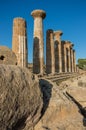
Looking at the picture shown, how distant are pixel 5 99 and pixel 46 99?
2.09m

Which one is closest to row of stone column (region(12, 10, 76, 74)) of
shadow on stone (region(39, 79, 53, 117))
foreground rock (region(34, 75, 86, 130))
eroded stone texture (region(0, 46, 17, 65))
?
eroded stone texture (region(0, 46, 17, 65))

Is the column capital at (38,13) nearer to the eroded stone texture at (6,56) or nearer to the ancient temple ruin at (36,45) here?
the ancient temple ruin at (36,45)

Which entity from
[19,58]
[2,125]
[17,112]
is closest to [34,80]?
[17,112]

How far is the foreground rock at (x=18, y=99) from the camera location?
3500 millimetres

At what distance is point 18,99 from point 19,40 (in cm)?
1327

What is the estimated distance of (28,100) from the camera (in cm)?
417

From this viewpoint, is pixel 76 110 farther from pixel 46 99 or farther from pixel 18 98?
pixel 18 98

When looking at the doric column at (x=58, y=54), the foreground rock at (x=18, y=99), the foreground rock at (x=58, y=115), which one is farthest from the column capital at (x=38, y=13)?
the foreground rock at (x=18, y=99)

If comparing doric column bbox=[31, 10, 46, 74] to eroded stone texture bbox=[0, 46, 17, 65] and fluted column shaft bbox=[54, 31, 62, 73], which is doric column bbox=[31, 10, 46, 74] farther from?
eroded stone texture bbox=[0, 46, 17, 65]

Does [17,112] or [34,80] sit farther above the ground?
[34,80]

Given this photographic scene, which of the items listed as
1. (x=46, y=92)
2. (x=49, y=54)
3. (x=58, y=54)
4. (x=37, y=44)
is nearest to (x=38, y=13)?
(x=37, y=44)

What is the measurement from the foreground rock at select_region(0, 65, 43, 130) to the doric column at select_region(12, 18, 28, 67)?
12110 mm

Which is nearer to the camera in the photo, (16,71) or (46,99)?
(16,71)

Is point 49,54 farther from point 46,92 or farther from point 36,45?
point 46,92
